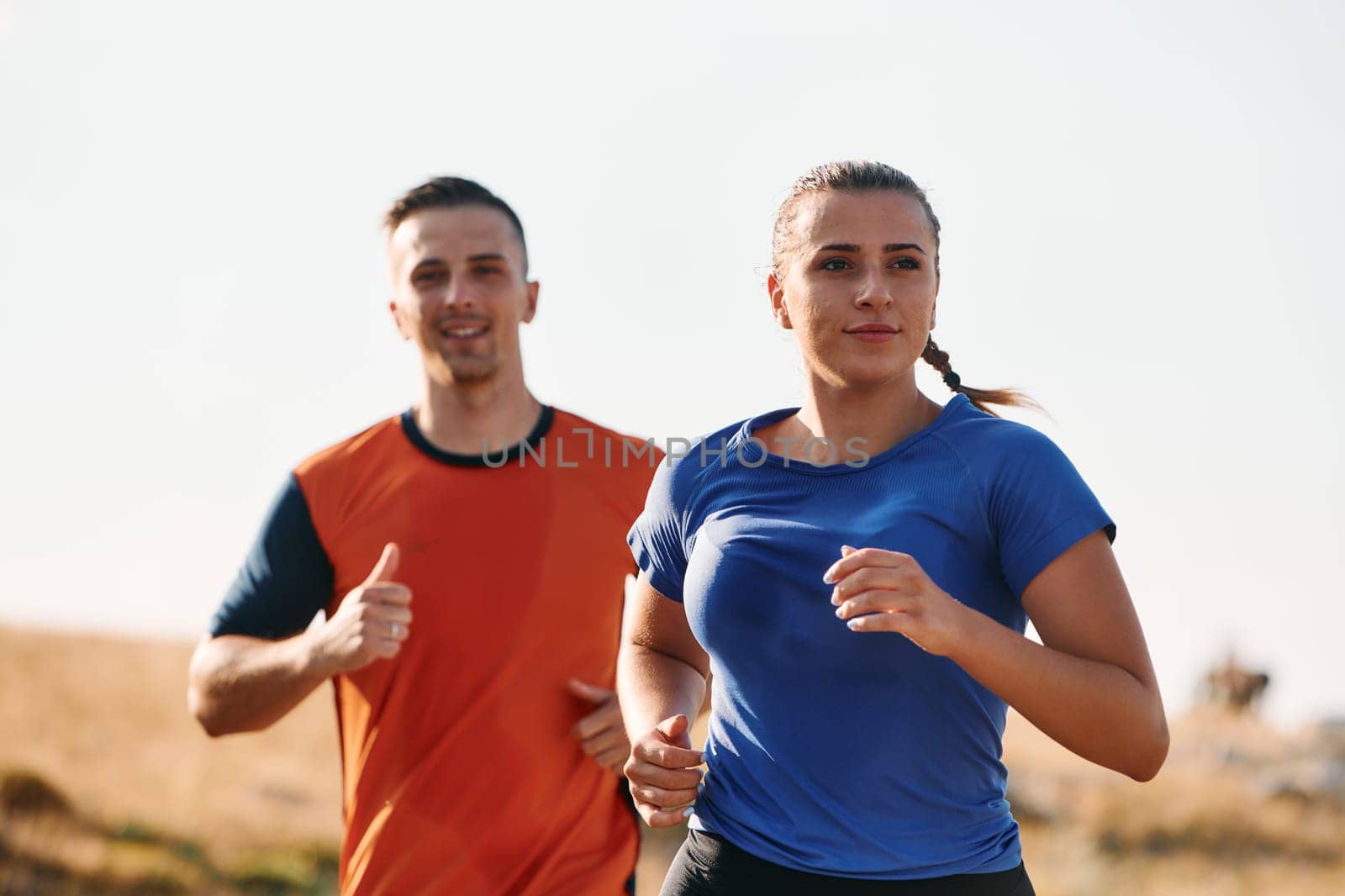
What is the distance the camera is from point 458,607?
3801 millimetres

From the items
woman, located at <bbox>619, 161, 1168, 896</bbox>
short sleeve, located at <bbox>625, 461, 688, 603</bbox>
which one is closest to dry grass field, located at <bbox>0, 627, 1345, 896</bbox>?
short sleeve, located at <bbox>625, 461, 688, 603</bbox>

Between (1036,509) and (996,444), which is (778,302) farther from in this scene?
(1036,509)

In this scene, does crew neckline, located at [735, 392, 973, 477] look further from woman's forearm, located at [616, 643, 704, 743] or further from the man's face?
the man's face

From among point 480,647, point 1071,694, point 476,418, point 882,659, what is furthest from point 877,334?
point 476,418

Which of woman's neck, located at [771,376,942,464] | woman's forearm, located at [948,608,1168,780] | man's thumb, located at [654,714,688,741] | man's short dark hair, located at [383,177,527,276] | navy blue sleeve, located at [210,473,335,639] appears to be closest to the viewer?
woman's forearm, located at [948,608,1168,780]

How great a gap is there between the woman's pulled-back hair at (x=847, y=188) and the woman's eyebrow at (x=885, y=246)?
0.33 feet

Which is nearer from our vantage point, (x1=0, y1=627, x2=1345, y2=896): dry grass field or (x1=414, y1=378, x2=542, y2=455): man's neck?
(x1=414, y1=378, x2=542, y2=455): man's neck

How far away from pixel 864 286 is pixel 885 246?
Result: 89 mm

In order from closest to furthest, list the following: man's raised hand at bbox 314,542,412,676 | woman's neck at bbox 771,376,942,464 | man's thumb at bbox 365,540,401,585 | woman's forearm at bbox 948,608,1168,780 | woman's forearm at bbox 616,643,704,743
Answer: woman's forearm at bbox 948,608,1168,780 → woman's neck at bbox 771,376,942,464 → woman's forearm at bbox 616,643,704,743 → man's raised hand at bbox 314,542,412,676 → man's thumb at bbox 365,540,401,585

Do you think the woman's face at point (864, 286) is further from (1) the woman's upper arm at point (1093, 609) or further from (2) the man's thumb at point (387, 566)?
(2) the man's thumb at point (387, 566)

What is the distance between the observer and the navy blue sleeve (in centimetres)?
392

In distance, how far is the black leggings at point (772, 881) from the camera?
245 centimetres

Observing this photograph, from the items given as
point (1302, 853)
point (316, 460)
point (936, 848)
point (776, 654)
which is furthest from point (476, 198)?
point (1302, 853)

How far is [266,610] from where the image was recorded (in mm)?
3928
